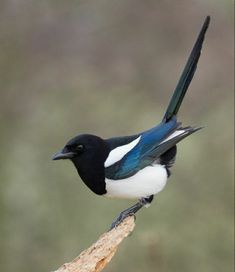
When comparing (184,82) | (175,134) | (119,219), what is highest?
(184,82)

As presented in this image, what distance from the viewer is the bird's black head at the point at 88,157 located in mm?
2947

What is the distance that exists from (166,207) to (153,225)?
8.5 inches

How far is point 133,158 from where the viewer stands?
3139mm

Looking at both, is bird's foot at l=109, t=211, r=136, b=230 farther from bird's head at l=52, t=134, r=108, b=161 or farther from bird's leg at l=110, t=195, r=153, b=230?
bird's head at l=52, t=134, r=108, b=161

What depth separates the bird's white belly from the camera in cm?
299

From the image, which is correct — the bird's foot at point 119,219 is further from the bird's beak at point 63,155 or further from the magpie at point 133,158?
the bird's beak at point 63,155

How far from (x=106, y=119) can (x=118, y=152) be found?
105 inches

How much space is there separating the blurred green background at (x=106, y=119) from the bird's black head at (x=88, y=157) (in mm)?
1252

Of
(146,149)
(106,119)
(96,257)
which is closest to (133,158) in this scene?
(146,149)

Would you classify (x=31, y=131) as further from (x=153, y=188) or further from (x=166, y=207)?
(x=153, y=188)

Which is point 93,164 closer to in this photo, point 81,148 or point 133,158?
point 81,148

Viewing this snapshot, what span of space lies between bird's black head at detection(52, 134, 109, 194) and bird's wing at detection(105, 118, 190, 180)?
58 millimetres

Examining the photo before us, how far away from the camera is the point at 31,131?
5.47 metres

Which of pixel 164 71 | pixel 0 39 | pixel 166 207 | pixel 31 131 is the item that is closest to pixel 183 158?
pixel 166 207
